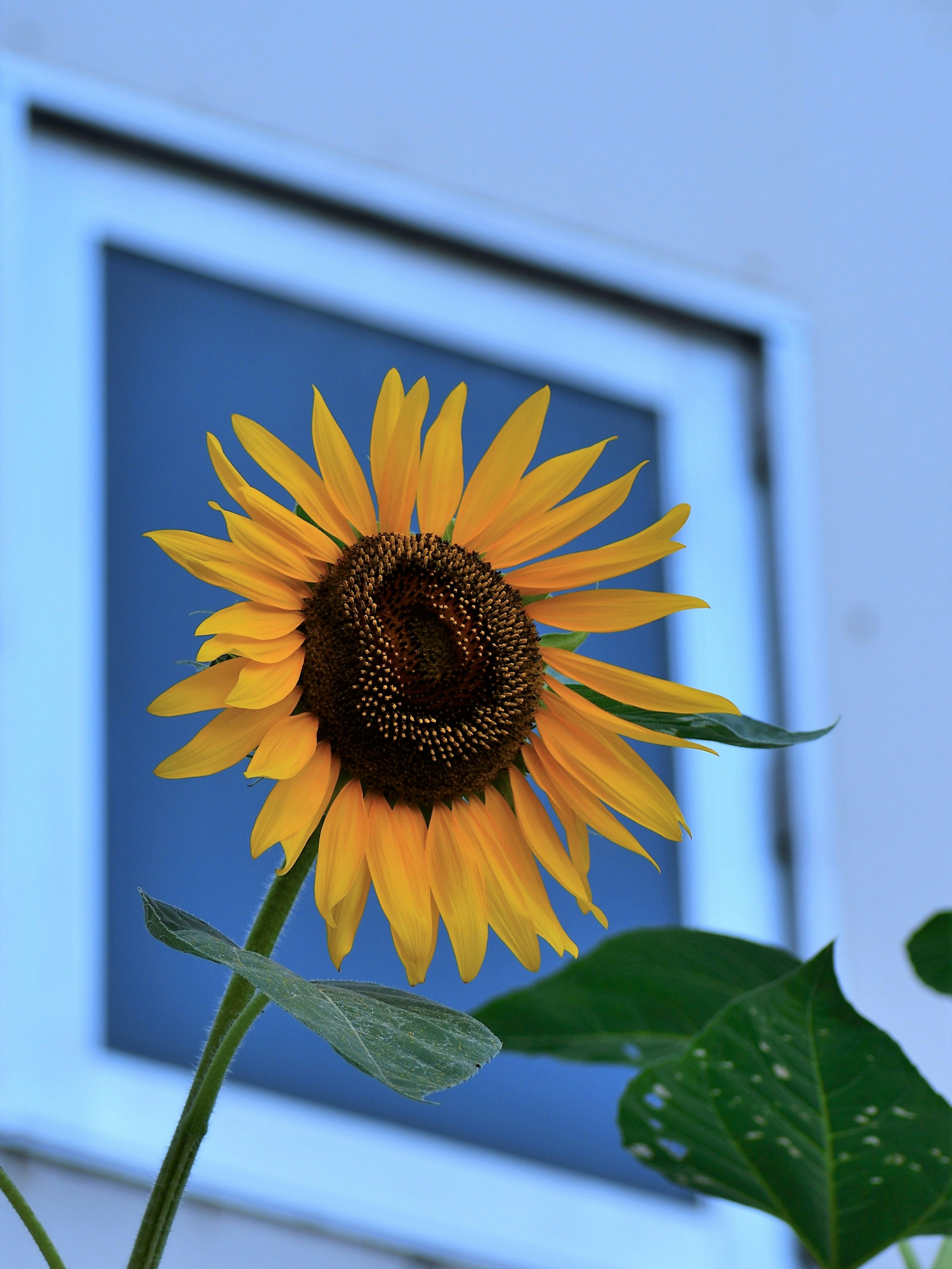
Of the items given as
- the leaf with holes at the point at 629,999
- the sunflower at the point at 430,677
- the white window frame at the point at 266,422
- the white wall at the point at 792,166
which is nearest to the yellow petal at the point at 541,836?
the sunflower at the point at 430,677

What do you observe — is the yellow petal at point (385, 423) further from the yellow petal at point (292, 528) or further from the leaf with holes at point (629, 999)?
the leaf with holes at point (629, 999)

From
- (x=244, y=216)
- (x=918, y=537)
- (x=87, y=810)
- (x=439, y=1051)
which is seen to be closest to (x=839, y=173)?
(x=918, y=537)

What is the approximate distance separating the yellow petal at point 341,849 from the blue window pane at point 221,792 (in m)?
0.51

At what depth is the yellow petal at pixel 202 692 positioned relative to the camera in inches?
10.7

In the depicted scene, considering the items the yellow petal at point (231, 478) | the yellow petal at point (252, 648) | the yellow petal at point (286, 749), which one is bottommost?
the yellow petal at point (286, 749)

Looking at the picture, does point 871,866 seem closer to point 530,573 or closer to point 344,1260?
point 344,1260

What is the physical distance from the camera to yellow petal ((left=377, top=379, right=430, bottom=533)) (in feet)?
1.06

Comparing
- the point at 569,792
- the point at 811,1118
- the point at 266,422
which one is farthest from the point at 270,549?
the point at 266,422

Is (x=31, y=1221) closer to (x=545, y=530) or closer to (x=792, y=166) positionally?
(x=545, y=530)

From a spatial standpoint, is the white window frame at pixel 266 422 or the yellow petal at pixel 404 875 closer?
the yellow petal at pixel 404 875

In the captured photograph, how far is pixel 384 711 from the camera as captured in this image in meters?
0.32

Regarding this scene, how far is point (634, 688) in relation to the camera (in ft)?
1.08

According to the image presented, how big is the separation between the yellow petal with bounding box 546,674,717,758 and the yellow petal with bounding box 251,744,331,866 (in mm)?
75

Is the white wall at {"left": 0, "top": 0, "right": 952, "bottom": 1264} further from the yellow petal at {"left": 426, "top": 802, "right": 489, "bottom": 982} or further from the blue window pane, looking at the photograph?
the yellow petal at {"left": 426, "top": 802, "right": 489, "bottom": 982}
